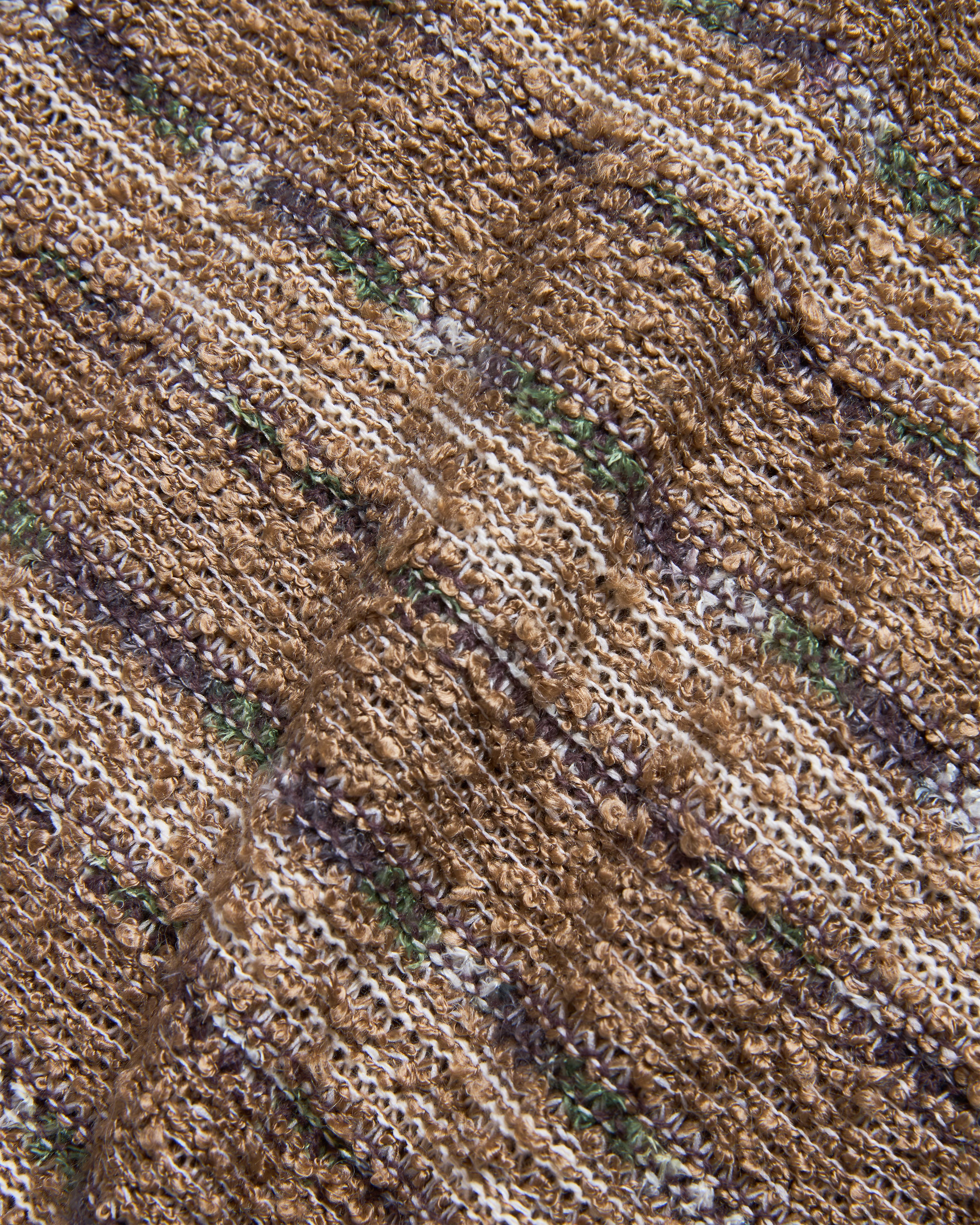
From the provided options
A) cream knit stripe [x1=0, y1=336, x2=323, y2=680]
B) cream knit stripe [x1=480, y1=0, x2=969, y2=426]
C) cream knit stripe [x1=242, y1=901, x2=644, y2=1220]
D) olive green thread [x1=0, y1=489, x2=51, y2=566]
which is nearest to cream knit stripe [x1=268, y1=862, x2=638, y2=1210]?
cream knit stripe [x1=242, y1=901, x2=644, y2=1220]

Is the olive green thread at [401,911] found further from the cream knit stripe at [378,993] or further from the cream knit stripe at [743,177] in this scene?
the cream knit stripe at [743,177]

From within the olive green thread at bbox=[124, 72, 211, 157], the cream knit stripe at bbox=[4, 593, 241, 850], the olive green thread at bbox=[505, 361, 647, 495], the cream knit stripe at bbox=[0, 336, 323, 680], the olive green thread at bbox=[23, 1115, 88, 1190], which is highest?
the olive green thread at bbox=[505, 361, 647, 495]

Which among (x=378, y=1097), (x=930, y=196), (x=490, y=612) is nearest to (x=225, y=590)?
(x=490, y=612)

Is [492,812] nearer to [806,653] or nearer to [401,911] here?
[401,911]

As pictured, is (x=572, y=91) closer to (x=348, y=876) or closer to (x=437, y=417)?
(x=437, y=417)

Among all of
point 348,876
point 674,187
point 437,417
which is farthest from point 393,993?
point 674,187

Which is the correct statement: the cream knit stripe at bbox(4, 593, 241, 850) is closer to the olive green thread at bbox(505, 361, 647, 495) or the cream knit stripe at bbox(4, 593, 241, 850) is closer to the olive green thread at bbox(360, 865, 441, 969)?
the olive green thread at bbox(360, 865, 441, 969)

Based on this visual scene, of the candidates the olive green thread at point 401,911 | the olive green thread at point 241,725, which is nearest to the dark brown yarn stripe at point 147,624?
the olive green thread at point 241,725

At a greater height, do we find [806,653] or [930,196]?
[930,196]
